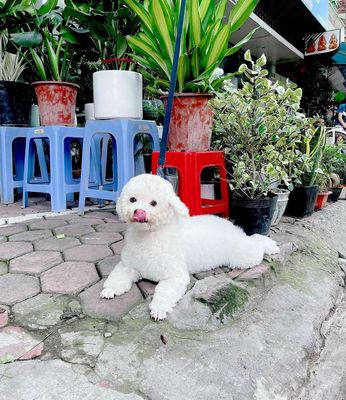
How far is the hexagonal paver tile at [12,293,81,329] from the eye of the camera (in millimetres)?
1316

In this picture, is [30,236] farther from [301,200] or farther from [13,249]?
[301,200]

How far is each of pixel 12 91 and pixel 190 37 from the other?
1.75 m

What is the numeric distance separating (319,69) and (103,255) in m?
9.08

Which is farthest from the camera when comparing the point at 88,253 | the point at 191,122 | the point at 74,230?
the point at 74,230

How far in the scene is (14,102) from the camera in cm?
304

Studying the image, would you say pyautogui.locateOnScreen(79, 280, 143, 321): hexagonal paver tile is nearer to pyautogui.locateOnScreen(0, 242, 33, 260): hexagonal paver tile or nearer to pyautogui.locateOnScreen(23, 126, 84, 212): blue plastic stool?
pyautogui.locateOnScreen(0, 242, 33, 260): hexagonal paver tile

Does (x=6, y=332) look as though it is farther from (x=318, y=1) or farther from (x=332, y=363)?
(x=318, y=1)

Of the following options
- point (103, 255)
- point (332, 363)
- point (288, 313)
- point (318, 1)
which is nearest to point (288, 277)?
point (288, 313)

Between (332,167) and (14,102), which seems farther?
(332,167)

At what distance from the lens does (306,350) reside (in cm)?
145

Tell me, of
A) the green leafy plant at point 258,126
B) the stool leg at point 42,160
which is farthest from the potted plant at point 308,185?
the stool leg at point 42,160

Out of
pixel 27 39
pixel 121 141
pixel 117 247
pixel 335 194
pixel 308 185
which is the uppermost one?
pixel 27 39

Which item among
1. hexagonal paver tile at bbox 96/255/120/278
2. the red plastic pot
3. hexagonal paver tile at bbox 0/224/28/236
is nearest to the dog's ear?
hexagonal paver tile at bbox 96/255/120/278

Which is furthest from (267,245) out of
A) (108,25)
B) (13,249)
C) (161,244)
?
(108,25)
